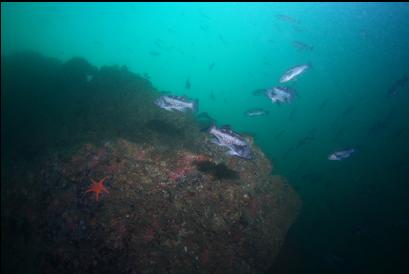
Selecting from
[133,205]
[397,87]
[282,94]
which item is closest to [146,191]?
[133,205]

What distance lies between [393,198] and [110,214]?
26529mm

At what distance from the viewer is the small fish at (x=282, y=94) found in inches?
349

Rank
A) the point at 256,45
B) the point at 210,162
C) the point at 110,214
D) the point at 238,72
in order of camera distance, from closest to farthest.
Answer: the point at 110,214, the point at 210,162, the point at 256,45, the point at 238,72

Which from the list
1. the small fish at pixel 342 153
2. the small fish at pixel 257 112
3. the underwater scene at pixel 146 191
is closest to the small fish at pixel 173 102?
the underwater scene at pixel 146 191

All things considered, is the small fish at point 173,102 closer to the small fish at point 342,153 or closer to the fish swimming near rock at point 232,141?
the fish swimming near rock at point 232,141

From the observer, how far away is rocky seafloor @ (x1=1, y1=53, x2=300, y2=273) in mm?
5773

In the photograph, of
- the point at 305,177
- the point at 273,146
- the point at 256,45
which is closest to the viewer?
the point at 305,177

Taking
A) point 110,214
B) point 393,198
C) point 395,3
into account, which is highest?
point 395,3

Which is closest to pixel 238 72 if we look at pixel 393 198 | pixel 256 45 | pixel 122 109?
pixel 256 45

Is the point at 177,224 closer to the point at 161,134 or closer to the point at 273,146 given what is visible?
the point at 161,134

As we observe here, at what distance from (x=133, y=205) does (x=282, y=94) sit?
20.7ft

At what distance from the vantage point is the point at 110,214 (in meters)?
5.95

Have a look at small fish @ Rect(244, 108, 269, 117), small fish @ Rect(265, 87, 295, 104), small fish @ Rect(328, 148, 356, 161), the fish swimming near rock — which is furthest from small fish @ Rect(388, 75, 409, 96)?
the fish swimming near rock

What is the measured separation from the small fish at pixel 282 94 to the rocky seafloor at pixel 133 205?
2.41m
